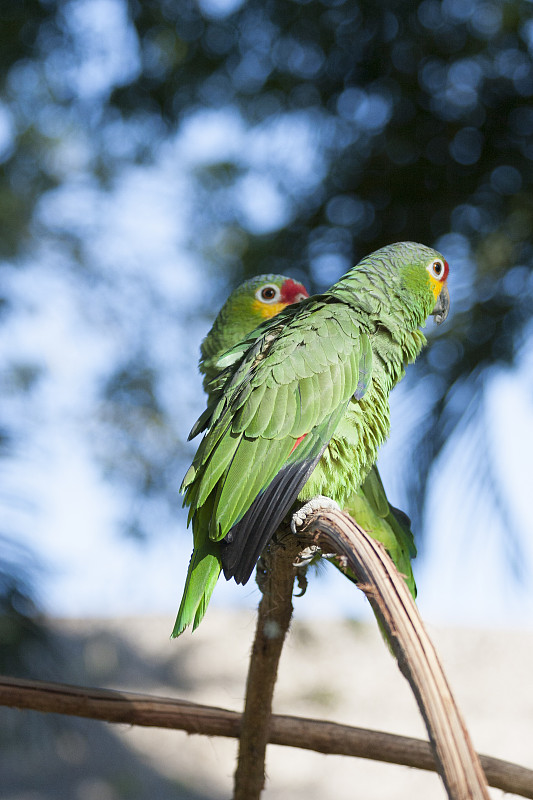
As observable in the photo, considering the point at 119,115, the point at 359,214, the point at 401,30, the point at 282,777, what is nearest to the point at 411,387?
the point at 359,214

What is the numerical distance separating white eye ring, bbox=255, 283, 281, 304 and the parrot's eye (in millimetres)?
388

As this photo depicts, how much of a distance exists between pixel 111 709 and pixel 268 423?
0.55 meters

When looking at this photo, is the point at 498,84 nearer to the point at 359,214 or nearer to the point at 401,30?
the point at 401,30

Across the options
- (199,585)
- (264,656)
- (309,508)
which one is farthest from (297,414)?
(264,656)

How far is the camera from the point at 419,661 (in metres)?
0.59

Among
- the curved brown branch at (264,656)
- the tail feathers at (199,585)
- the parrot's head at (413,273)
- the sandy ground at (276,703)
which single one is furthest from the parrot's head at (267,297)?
the sandy ground at (276,703)

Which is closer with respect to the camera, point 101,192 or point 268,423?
point 268,423

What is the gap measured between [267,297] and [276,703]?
2.49 meters

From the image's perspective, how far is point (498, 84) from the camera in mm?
1674

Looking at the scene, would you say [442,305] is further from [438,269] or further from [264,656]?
[264,656]

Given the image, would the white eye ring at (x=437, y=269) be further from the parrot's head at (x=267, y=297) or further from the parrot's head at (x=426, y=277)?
the parrot's head at (x=267, y=297)

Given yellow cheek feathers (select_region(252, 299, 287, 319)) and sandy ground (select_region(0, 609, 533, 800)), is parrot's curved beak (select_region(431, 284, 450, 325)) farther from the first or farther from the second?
sandy ground (select_region(0, 609, 533, 800))

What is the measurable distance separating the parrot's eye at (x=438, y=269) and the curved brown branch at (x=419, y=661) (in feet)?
2.00

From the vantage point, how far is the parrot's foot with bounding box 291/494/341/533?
975mm
